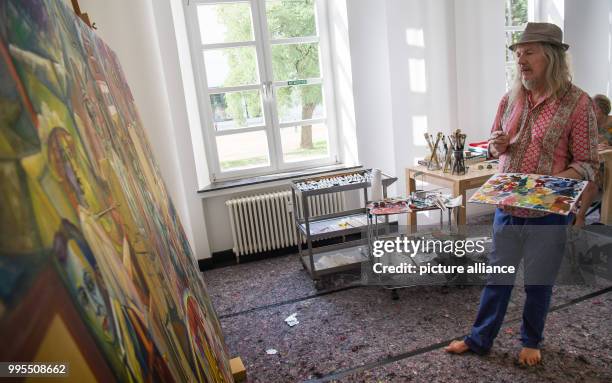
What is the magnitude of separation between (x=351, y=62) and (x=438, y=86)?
2.94 ft

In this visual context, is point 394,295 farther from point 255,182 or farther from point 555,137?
point 255,182

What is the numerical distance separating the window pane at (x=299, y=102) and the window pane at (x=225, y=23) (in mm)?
617

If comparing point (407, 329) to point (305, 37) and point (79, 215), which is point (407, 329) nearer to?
point (79, 215)

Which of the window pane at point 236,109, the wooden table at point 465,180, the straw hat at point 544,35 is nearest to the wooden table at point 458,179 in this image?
the wooden table at point 465,180

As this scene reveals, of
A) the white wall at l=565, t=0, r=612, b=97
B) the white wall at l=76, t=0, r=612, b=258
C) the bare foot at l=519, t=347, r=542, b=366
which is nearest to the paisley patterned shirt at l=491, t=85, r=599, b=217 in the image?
the bare foot at l=519, t=347, r=542, b=366

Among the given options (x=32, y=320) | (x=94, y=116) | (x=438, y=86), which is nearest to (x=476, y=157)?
(x=438, y=86)

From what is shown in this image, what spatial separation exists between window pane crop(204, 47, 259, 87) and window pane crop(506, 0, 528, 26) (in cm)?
278

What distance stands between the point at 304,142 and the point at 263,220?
96cm

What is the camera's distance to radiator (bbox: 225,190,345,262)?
3430 millimetres

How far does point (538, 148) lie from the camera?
5.29 feet

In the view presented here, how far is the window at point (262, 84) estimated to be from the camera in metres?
3.47

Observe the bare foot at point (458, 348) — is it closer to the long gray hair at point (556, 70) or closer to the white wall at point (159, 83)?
the long gray hair at point (556, 70)

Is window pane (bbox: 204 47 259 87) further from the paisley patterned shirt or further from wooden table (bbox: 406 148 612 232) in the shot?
the paisley patterned shirt

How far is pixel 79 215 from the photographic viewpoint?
555 mm
